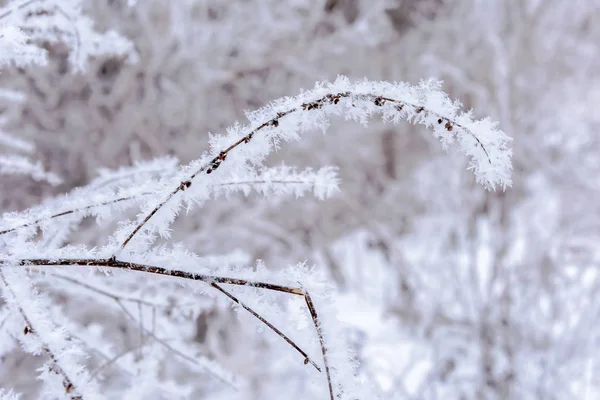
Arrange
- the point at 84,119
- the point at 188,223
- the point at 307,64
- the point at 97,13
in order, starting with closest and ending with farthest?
1. the point at 97,13
2. the point at 84,119
3. the point at 188,223
4. the point at 307,64

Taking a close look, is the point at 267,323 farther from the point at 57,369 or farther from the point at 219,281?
the point at 57,369

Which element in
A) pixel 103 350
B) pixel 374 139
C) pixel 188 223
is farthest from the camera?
pixel 374 139

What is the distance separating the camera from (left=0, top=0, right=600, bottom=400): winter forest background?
60 centimetres

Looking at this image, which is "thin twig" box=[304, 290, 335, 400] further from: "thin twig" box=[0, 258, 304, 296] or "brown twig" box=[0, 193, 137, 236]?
"brown twig" box=[0, 193, 137, 236]

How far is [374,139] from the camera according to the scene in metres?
4.25

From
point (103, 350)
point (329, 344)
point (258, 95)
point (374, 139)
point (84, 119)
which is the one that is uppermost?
point (374, 139)

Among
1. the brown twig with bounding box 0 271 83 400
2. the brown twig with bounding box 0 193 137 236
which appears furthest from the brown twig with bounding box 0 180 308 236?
the brown twig with bounding box 0 271 83 400

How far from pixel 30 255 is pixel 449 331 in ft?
8.83

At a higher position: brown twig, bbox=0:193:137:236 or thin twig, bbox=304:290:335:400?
brown twig, bbox=0:193:137:236

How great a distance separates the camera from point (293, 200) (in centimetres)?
373

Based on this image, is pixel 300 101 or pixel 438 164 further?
pixel 438 164

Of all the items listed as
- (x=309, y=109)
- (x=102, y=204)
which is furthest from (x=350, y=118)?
(x=102, y=204)

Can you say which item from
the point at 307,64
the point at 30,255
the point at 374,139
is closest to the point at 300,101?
the point at 30,255

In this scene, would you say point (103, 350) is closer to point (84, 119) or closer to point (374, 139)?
point (84, 119)
